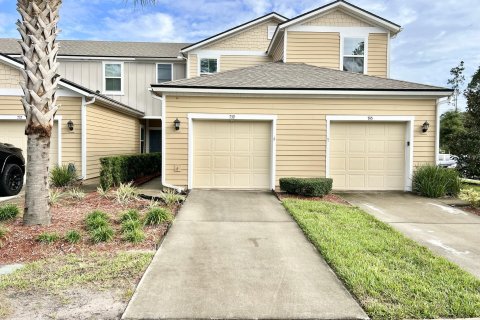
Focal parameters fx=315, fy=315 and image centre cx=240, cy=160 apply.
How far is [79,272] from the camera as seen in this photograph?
156 inches

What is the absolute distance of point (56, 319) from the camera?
9.70ft

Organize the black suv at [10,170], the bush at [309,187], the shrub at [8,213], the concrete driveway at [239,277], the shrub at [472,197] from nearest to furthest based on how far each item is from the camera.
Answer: the concrete driveway at [239,277]
the shrub at [8,213]
the shrub at [472,197]
the black suv at [10,170]
the bush at [309,187]

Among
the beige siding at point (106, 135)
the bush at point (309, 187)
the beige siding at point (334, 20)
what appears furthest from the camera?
the beige siding at point (334, 20)

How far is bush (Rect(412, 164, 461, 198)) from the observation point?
9.42 m

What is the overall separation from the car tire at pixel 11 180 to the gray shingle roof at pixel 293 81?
4685 mm

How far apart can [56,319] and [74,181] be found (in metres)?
8.42

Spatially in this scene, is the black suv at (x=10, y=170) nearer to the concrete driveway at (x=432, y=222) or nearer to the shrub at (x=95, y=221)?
the shrub at (x=95, y=221)

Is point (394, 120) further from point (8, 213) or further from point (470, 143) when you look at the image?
point (8, 213)

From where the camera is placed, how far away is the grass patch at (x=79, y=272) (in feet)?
11.9

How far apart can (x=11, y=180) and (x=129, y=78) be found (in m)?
9.65

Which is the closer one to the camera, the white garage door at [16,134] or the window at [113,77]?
the white garage door at [16,134]

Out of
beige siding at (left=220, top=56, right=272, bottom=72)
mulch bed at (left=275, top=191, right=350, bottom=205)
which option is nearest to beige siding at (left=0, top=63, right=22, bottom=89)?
beige siding at (left=220, top=56, right=272, bottom=72)

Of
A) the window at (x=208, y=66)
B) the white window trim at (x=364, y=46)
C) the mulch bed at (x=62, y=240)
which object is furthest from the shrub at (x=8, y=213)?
the white window trim at (x=364, y=46)

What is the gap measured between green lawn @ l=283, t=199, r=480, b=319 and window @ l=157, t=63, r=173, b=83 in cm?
1368
